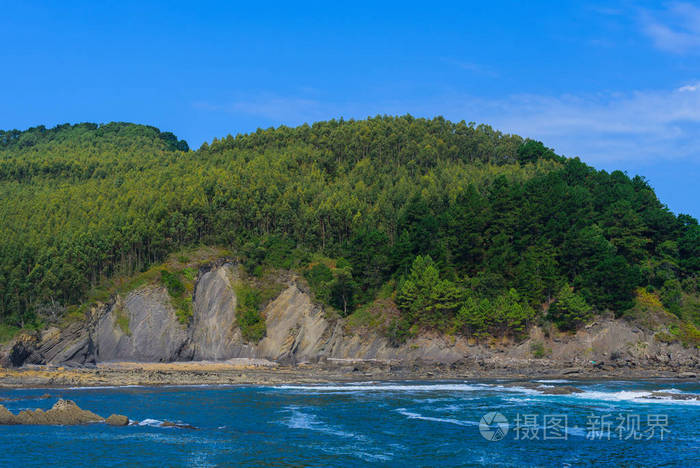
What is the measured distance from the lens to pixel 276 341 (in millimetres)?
80438

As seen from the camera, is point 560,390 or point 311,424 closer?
point 311,424

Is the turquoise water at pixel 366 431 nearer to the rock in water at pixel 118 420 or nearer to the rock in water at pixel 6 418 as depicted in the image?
the rock in water at pixel 118 420

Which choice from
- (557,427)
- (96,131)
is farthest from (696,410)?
(96,131)

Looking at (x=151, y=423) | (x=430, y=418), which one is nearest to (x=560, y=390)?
(x=430, y=418)

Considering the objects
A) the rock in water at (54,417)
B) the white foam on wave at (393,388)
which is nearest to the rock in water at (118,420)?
the rock in water at (54,417)

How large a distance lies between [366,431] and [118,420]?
14964 mm

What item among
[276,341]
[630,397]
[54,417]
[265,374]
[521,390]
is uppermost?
[276,341]

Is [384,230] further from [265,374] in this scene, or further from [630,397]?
[630,397]

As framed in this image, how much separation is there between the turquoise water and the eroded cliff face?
2159cm

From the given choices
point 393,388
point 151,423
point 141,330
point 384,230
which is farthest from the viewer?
point 384,230

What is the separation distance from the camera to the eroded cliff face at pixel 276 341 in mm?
72562

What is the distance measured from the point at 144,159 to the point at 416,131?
2188 inches

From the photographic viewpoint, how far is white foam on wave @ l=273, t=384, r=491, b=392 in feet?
174

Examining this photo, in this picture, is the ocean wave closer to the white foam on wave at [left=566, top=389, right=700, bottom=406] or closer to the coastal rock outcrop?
the white foam on wave at [left=566, top=389, right=700, bottom=406]
